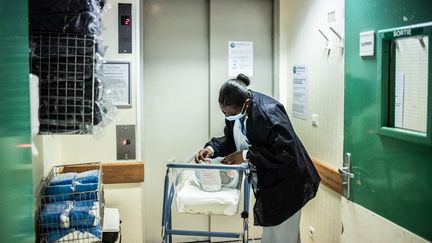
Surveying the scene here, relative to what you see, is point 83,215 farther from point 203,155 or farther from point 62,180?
point 203,155

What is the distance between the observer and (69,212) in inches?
77.9

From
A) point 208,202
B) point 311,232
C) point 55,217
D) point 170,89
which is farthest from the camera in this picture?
point 170,89

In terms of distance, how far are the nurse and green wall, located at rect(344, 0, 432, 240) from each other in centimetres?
32

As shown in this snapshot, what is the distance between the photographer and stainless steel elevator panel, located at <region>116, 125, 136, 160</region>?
3.35 m

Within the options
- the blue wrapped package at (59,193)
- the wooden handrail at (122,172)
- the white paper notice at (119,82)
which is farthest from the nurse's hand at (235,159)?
the blue wrapped package at (59,193)

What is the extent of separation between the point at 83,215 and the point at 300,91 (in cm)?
217

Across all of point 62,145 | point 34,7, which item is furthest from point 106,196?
point 34,7

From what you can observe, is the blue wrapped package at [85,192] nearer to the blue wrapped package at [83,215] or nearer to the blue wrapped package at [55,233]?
the blue wrapped package at [83,215]

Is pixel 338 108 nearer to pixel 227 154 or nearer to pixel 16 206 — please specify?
pixel 227 154

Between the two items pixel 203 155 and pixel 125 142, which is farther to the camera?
pixel 125 142

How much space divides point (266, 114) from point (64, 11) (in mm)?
1578

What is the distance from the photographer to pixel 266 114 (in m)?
2.57

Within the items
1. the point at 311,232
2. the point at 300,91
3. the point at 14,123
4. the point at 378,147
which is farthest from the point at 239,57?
the point at 14,123

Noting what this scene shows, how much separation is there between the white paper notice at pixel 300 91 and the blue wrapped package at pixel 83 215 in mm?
2047
